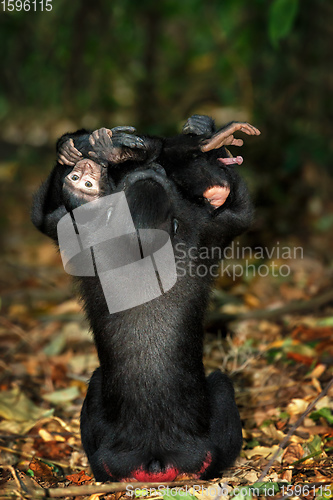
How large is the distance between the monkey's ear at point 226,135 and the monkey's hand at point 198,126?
0.13 m

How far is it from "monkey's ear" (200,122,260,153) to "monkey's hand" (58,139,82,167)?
0.66 meters

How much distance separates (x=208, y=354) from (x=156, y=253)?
2.28m

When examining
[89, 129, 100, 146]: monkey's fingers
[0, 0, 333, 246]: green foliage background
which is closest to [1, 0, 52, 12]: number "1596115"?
[0, 0, 333, 246]: green foliage background

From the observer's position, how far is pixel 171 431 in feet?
10.6

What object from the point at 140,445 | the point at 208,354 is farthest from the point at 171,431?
the point at 208,354

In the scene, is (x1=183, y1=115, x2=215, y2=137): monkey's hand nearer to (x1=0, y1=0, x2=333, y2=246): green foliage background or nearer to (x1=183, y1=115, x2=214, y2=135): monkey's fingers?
(x1=183, y1=115, x2=214, y2=135): monkey's fingers

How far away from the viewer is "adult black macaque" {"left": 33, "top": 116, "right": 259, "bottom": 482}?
3.15 m

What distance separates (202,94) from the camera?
12.0 meters

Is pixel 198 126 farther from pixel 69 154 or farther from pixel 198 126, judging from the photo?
pixel 69 154

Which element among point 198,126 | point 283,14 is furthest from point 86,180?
point 283,14

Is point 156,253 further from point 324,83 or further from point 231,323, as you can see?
point 324,83

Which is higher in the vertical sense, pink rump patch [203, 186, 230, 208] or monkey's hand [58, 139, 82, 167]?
monkey's hand [58, 139, 82, 167]

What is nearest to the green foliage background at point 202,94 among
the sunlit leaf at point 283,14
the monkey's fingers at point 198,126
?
the sunlit leaf at point 283,14

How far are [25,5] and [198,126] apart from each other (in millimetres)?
4798
